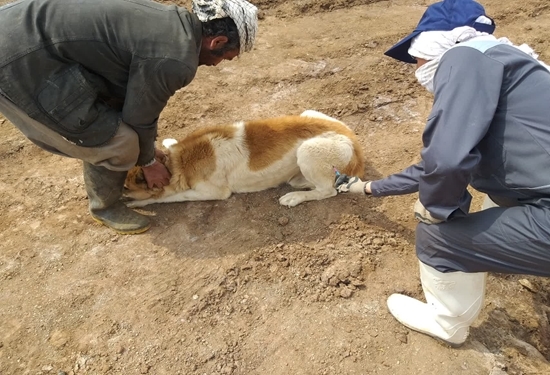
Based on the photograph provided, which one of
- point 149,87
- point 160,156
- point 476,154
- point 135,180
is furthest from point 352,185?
point 135,180

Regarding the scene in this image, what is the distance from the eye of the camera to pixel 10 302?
3795mm

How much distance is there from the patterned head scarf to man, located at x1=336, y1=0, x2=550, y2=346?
44.0 inches

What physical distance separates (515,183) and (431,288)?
0.95m

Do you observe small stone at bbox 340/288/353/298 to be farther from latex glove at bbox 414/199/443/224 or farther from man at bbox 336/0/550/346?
latex glove at bbox 414/199/443/224

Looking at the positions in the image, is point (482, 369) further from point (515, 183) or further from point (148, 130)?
point (148, 130)

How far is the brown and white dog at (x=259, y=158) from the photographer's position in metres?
4.64

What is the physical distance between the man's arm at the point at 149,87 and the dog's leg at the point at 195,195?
113 cm

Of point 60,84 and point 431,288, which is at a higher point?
point 60,84

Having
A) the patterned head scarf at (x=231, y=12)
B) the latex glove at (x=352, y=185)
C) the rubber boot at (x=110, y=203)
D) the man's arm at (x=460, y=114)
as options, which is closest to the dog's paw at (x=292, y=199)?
the latex glove at (x=352, y=185)

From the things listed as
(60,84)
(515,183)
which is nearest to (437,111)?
(515,183)

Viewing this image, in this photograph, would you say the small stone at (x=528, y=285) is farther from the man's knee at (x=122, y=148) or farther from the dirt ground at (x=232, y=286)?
the man's knee at (x=122, y=148)

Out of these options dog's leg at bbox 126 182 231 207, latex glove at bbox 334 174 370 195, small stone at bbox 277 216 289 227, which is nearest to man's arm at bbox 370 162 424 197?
latex glove at bbox 334 174 370 195

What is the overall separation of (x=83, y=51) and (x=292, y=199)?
7.99 feet

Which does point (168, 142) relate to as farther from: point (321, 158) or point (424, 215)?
point (424, 215)
